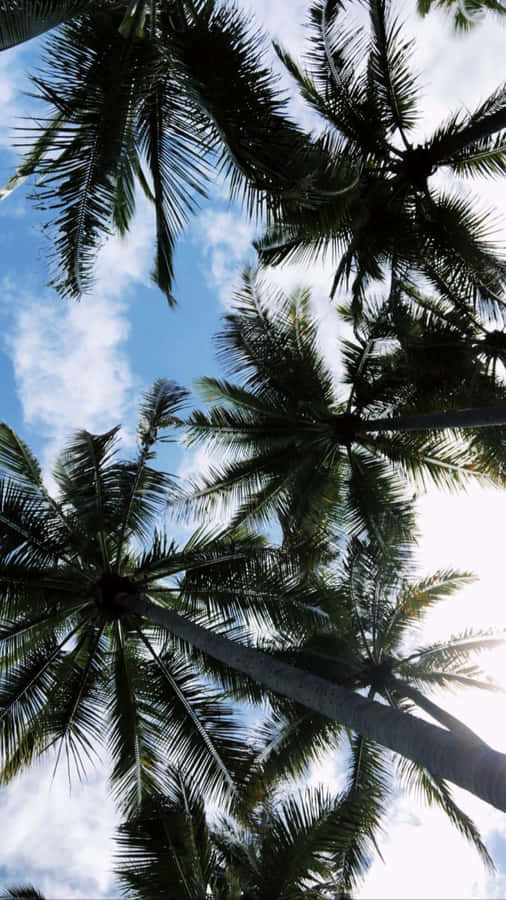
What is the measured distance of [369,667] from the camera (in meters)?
10.4

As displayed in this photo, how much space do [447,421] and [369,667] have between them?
13.4ft

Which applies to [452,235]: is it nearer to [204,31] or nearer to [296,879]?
[204,31]

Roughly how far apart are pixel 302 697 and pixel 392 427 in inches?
208

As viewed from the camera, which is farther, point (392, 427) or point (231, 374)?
point (231, 374)

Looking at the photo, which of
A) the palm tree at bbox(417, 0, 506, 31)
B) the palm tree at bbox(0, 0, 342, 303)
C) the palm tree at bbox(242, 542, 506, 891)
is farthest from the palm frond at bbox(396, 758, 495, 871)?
the palm tree at bbox(417, 0, 506, 31)

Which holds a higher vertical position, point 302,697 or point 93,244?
point 93,244

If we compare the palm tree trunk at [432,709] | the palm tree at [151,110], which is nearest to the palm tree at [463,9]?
the palm tree at [151,110]

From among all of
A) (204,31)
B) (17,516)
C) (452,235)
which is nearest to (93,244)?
(204,31)

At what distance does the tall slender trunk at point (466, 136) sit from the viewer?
29.7 ft

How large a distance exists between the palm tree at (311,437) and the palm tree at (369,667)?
117 centimetres

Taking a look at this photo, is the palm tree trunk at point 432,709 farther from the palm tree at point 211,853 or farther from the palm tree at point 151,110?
the palm tree at point 151,110

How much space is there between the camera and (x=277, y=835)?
23.0 feet

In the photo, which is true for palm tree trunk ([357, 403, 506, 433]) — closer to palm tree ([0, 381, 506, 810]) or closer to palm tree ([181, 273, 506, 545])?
palm tree ([181, 273, 506, 545])

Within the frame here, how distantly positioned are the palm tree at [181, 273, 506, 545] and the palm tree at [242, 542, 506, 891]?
46.0 inches
